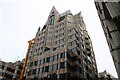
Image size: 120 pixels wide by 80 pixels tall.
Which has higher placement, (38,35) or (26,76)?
(38,35)

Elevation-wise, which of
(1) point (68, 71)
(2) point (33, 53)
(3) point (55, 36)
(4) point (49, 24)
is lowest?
(1) point (68, 71)

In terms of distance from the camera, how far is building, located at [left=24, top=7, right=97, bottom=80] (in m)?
36.8

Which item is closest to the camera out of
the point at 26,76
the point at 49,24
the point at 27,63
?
the point at 26,76

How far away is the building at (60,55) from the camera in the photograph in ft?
121

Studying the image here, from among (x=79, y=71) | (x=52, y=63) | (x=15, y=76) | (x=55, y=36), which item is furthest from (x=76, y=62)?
(x=15, y=76)

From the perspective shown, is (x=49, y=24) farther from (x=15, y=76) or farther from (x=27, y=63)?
(x=15, y=76)

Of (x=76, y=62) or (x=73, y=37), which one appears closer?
(x=76, y=62)

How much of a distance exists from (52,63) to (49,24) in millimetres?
21081

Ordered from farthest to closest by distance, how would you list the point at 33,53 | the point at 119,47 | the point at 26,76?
the point at 33,53 → the point at 26,76 → the point at 119,47

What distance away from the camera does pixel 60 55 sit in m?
38.7

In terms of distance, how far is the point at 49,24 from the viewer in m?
55.8

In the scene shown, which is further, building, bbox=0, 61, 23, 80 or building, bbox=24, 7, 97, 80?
building, bbox=0, 61, 23, 80

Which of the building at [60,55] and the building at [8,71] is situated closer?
the building at [60,55]

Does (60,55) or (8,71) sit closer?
(60,55)
